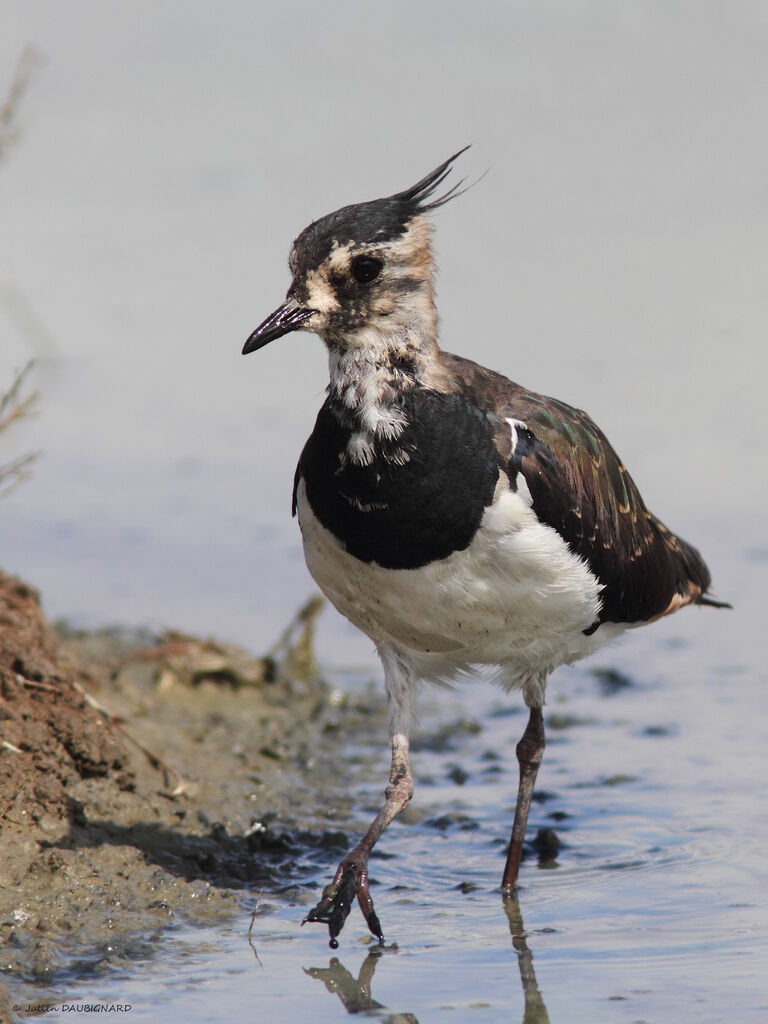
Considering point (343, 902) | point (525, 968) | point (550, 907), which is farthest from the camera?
point (550, 907)

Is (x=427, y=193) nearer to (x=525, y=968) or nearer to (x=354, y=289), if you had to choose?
(x=354, y=289)

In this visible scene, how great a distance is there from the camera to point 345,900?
5.18m

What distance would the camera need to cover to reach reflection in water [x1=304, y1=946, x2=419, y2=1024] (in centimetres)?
471

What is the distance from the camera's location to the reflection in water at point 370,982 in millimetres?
4660

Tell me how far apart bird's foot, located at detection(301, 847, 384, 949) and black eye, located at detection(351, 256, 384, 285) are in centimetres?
198

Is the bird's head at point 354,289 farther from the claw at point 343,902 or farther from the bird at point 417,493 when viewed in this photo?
the claw at point 343,902

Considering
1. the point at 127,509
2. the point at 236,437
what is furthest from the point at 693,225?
the point at 127,509

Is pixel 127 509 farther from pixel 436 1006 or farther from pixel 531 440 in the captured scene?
pixel 436 1006

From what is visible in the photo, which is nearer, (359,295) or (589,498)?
(359,295)

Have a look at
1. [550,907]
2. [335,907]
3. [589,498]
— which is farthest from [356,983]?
[589,498]

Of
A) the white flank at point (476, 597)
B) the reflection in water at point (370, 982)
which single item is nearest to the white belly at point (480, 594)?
the white flank at point (476, 597)

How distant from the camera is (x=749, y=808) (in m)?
6.61

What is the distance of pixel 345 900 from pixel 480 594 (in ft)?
3.64

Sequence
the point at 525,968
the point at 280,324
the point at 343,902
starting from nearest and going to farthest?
1. the point at 525,968
2. the point at 343,902
3. the point at 280,324
